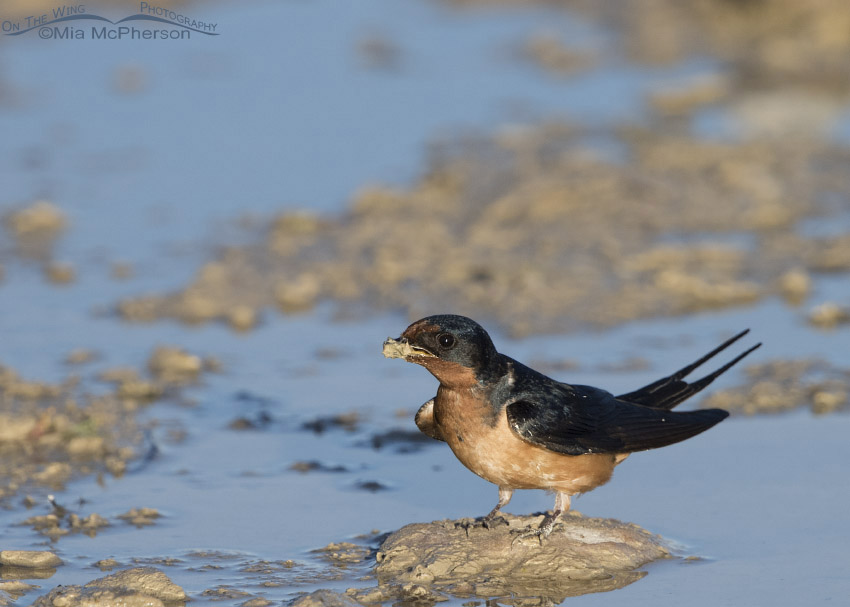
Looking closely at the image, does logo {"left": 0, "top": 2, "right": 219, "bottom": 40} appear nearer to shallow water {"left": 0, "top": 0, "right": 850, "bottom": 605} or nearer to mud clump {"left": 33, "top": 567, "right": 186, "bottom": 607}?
shallow water {"left": 0, "top": 0, "right": 850, "bottom": 605}

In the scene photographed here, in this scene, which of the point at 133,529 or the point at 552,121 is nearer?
the point at 133,529

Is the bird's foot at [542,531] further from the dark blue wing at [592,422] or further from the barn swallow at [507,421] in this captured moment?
the dark blue wing at [592,422]

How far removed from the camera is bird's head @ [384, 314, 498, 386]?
4.86 meters

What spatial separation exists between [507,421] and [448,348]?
36cm

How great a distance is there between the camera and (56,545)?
17.2 feet

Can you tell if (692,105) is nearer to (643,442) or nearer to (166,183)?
(166,183)

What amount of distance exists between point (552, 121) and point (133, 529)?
286 inches

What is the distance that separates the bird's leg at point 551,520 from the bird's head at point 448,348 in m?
0.62

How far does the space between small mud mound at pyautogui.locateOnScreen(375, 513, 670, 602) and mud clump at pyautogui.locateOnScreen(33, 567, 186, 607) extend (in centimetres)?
81

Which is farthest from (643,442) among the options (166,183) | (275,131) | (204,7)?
(204,7)

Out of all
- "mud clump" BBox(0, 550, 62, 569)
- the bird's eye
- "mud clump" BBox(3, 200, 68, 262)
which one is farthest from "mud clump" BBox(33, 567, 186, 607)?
"mud clump" BBox(3, 200, 68, 262)

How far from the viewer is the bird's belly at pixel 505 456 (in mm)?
4871

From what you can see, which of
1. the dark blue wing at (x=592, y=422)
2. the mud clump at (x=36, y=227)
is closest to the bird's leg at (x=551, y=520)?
the dark blue wing at (x=592, y=422)

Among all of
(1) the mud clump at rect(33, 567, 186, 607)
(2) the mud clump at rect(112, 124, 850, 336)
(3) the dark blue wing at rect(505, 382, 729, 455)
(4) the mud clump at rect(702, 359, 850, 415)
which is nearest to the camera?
(1) the mud clump at rect(33, 567, 186, 607)
